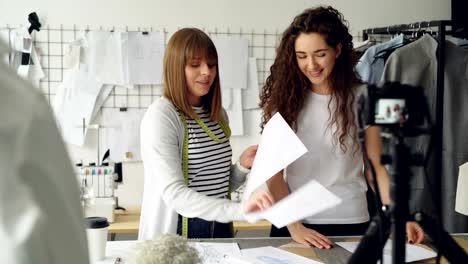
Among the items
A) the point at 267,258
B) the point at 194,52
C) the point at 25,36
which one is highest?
the point at 25,36

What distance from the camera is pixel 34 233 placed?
343 mm

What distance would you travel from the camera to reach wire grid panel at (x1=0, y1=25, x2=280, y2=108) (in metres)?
A: 2.92

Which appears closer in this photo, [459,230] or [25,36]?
[459,230]

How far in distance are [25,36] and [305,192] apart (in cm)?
252

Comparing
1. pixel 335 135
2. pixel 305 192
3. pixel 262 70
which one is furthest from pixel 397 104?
pixel 262 70

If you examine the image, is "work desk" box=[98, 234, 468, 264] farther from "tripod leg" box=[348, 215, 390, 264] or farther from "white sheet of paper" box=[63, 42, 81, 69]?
"white sheet of paper" box=[63, 42, 81, 69]

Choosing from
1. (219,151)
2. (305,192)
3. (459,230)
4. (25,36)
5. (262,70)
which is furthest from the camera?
(262,70)

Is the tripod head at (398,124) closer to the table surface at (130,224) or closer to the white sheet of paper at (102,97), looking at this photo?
the table surface at (130,224)

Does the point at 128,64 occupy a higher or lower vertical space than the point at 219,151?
higher

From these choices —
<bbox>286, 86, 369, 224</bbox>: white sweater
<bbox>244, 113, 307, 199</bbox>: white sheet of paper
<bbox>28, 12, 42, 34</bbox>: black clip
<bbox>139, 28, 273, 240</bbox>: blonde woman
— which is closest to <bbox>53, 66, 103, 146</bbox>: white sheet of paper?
<bbox>28, 12, 42, 34</bbox>: black clip

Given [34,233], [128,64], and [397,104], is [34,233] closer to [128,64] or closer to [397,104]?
[397,104]

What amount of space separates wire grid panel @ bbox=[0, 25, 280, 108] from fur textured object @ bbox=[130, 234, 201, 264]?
1971 mm

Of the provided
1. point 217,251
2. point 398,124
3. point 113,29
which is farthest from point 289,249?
point 113,29

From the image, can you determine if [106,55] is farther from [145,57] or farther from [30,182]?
[30,182]
